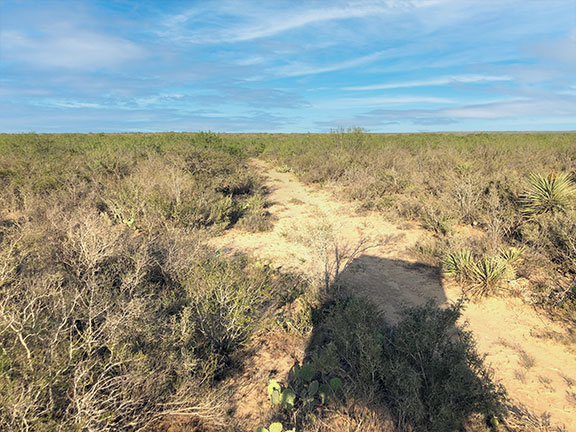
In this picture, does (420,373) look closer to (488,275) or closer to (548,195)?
(488,275)

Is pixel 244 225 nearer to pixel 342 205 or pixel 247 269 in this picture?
pixel 247 269

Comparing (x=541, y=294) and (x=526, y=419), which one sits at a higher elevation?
(x=541, y=294)

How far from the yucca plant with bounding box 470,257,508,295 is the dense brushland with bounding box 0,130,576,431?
1.0 inches

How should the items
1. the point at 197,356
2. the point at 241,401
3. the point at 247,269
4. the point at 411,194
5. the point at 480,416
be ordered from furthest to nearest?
the point at 411,194, the point at 247,269, the point at 197,356, the point at 241,401, the point at 480,416

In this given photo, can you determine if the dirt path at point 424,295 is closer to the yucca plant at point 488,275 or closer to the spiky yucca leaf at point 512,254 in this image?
the yucca plant at point 488,275

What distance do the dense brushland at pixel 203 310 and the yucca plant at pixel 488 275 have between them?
0.03 meters

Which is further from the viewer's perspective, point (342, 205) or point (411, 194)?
point (342, 205)

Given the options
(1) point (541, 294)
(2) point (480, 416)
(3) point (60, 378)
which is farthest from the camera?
(1) point (541, 294)

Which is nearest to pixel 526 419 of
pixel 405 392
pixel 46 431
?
pixel 405 392

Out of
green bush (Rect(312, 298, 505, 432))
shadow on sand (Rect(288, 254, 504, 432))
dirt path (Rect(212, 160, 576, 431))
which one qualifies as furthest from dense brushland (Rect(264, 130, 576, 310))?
green bush (Rect(312, 298, 505, 432))

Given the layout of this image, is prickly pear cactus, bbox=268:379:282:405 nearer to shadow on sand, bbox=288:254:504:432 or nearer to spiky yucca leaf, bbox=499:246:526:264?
shadow on sand, bbox=288:254:504:432

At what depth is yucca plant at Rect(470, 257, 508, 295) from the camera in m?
4.89

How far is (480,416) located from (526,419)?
0.49 meters

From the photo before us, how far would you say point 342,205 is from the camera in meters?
10.6
